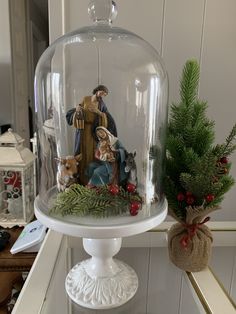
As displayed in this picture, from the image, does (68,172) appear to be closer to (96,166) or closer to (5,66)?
(96,166)

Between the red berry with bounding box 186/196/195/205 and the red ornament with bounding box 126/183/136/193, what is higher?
the red ornament with bounding box 126/183/136/193

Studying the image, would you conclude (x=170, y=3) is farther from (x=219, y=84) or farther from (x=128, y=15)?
(x=219, y=84)

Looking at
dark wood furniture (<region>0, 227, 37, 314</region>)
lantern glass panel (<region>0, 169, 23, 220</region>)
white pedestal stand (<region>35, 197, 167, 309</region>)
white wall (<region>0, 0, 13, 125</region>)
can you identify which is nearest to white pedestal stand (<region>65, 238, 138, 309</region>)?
white pedestal stand (<region>35, 197, 167, 309</region>)

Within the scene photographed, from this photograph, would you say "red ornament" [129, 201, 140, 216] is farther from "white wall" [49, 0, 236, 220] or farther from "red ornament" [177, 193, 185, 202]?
"white wall" [49, 0, 236, 220]

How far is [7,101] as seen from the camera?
5.89ft

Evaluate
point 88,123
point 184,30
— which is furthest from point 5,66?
point 88,123

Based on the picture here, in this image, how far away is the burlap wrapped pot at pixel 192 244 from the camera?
0.59 metres

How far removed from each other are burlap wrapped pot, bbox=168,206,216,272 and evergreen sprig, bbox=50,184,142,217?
0.16 metres

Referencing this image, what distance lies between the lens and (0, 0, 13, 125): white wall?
1.67 metres

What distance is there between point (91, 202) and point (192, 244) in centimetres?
25

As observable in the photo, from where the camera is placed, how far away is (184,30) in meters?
0.76

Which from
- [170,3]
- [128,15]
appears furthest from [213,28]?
[128,15]

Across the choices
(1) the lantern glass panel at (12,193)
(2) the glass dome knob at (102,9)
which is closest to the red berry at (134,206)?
(2) the glass dome knob at (102,9)

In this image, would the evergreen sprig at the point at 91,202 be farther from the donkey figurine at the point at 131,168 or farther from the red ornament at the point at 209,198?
the red ornament at the point at 209,198
